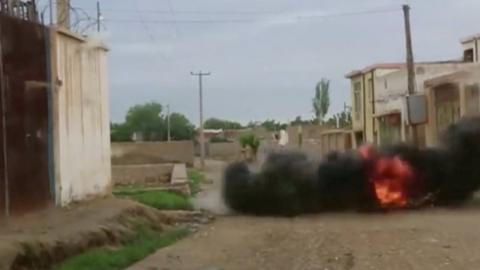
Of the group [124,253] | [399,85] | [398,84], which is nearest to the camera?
[124,253]

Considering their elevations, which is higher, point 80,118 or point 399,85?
point 399,85

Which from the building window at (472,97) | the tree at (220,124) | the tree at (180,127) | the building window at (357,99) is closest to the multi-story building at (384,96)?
the building window at (357,99)

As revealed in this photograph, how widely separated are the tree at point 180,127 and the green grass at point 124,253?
93.7 meters

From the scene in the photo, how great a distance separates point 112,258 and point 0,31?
4099 mm

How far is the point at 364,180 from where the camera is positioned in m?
26.7

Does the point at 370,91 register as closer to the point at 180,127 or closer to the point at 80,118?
the point at 80,118

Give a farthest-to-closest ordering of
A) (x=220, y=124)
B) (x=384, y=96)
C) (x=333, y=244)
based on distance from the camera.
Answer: (x=220, y=124) < (x=384, y=96) < (x=333, y=244)

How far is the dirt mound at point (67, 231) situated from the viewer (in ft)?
43.4

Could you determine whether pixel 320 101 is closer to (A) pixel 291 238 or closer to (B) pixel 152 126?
(B) pixel 152 126

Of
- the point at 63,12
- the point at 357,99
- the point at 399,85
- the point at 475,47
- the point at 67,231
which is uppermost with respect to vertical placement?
the point at 475,47

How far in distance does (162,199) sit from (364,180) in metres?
6.03

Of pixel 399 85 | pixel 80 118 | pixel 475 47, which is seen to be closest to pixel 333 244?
pixel 80 118

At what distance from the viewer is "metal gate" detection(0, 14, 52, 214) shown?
16125 mm

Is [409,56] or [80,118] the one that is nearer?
[80,118]
